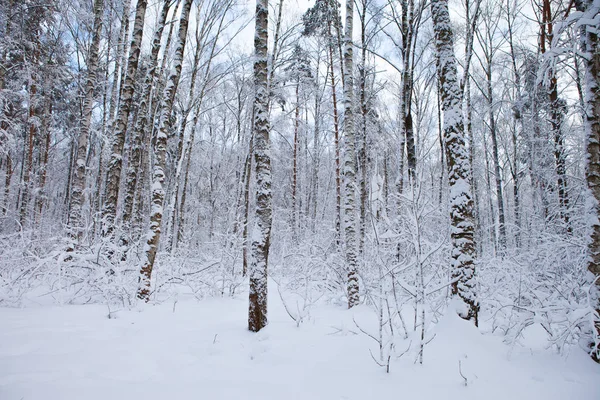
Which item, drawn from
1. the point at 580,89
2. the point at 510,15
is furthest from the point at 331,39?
the point at 510,15

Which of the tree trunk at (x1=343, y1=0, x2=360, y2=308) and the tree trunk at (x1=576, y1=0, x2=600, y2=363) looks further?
the tree trunk at (x1=343, y1=0, x2=360, y2=308)

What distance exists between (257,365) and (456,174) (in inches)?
141

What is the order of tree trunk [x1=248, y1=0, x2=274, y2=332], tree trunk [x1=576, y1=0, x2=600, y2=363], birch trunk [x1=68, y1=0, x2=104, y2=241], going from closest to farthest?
tree trunk [x1=576, y1=0, x2=600, y2=363] → tree trunk [x1=248, y1=0, x2=274, y2=332] → birch trunk [x1=68, y1=0, x2=104, y2=241]

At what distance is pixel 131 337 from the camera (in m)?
3.61

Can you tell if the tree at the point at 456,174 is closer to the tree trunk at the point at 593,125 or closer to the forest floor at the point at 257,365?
the forest floor at the point at 257,365

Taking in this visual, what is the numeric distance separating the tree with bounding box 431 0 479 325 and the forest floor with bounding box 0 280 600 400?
1.74 feet

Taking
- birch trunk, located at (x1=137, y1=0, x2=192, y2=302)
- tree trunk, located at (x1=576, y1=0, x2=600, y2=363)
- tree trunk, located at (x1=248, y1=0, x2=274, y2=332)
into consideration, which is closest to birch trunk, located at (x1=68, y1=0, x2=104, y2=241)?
birch trunk, located at (x1=137, y1=0, x2=192, y2=302)

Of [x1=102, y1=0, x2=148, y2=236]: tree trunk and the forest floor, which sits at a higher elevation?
[x1=102, y1=0, x2=148, y2=236]: tree trunk

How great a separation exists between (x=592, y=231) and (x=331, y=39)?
34.9 ft

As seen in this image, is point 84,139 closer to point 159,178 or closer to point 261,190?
point 159,178

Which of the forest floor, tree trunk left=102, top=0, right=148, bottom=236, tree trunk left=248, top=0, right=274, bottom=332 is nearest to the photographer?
the forest floor

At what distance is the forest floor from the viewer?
238 cm

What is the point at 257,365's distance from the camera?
2.94 meters

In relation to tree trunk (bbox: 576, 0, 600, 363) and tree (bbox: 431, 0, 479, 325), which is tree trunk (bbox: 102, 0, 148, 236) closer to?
tree (bbox: 431, 0, 479, 325)
